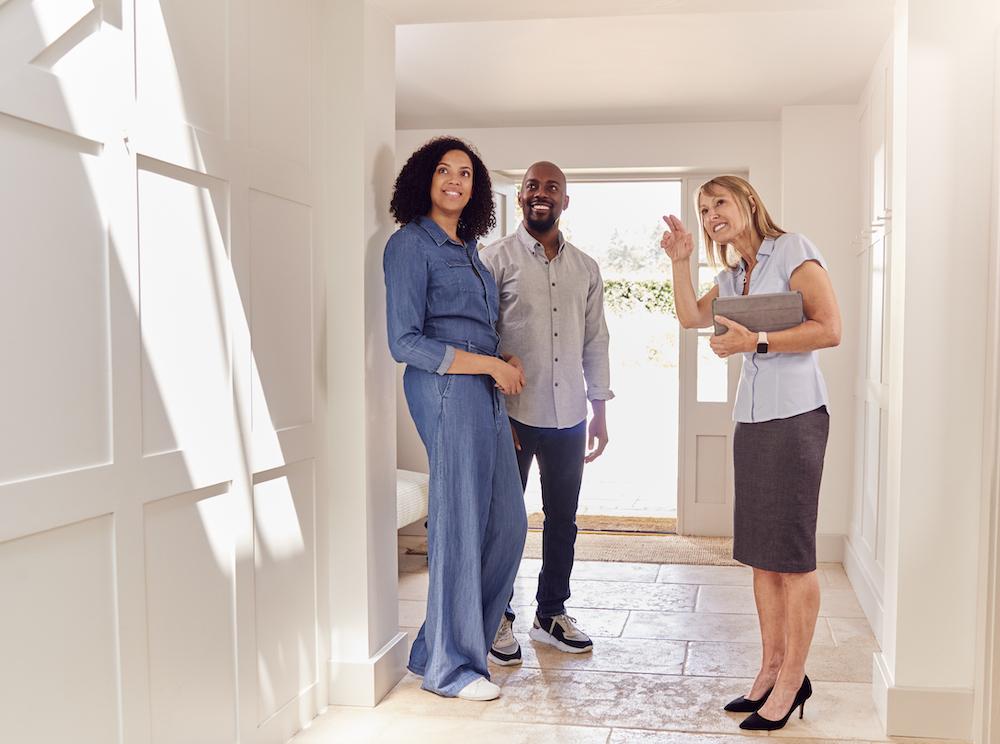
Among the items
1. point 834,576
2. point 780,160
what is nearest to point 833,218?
point 780,160

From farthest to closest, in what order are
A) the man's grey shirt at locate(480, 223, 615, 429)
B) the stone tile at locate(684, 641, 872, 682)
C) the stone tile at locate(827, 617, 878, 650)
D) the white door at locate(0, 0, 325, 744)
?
1. the stone tile at locate(827, 617, 878, 650)
2. the man's grey shirt at locate(480, 223, 615, 429)
3. the stone tile at locate(684, 641, 872, 682)
4. the white door at locate(0, 0, 325, 744)

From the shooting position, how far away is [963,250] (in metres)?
2.56

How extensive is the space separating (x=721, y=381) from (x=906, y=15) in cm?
309

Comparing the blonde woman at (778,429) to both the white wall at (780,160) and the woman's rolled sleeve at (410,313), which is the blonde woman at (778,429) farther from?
the white wall at (780,160)

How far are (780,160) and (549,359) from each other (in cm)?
247

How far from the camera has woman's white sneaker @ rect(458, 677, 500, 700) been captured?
2895 mm

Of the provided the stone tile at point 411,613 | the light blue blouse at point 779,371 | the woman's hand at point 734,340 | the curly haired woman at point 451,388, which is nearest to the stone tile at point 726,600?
the stone tile at point 411,613

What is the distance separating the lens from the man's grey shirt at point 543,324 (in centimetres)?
340

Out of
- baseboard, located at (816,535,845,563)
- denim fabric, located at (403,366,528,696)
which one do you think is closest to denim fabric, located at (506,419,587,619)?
denim fabric, located at (403,366,528,696)

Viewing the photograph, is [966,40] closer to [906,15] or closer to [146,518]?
[906,15]

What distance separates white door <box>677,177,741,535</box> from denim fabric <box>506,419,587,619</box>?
2105mm

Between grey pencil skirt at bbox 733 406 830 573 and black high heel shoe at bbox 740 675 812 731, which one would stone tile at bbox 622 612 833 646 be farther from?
grey pencil skirt at bbox 733 406 830 573

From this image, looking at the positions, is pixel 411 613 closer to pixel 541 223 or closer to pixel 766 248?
pixel 541 223

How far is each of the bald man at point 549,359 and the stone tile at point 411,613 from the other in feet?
1.60
